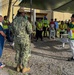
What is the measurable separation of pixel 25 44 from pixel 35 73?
3.07 ft

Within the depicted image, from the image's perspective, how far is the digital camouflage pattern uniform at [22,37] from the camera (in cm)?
678

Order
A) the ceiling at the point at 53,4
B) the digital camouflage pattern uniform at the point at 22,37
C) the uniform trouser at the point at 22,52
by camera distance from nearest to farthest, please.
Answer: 1. the digital camouflage pattern uniform at the point at 22,37
2. the uniform trouser at the point at 22,52
3. the ceiling at the point at 53,4

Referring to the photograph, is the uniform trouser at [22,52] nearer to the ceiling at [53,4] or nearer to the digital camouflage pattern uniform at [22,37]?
the digital camouflage pattern uniform at [22,37]

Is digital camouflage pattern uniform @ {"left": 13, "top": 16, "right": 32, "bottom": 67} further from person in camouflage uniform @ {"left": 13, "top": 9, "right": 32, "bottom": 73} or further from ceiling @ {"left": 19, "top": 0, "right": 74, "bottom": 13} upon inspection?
ceiling @ {"left": 19, "top": 0, "right": 74, "bottom": 13}

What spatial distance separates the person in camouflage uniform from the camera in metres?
6.78

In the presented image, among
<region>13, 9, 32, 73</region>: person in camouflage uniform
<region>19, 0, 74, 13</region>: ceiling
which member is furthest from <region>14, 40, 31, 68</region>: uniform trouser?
<region>19, 0, 74, 13</region>: ceiling

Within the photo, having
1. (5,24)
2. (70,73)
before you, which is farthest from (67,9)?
(70,73)

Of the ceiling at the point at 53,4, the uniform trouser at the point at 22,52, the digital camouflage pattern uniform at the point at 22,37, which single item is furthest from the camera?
the ceiling at the point at 53,4

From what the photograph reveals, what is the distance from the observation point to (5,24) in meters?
15.6

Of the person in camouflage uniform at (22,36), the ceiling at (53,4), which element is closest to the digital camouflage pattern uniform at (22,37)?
the person in camouflage uniform at (22,36)

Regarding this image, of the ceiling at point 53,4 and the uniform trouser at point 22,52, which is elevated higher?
the ceiling at point 53,4

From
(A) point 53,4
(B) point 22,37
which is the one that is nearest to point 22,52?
(B) point 22,37

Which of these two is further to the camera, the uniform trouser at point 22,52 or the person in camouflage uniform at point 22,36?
the uniform trouser at point 22,52

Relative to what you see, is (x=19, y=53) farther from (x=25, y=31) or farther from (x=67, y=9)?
(x=67, y=9)
